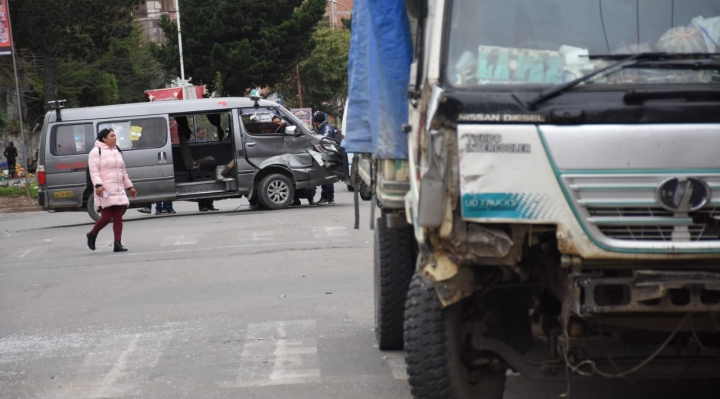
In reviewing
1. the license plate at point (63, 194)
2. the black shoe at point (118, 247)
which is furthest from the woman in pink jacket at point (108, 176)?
the license plate at point (63, 194)

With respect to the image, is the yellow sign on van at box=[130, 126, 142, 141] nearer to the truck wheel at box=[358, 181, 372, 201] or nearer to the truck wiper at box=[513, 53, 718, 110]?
the truck wheel at box=[358, 181, 372, 201]

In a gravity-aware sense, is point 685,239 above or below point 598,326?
above

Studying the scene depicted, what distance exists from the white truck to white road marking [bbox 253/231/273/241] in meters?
10.5

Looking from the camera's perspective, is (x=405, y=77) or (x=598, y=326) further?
(x=405, y=77)

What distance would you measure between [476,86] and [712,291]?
4.11ft

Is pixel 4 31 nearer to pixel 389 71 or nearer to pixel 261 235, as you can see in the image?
pixel 261 235

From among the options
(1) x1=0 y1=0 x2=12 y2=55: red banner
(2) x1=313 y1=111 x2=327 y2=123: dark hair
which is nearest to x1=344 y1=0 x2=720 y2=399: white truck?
(2) x1=313 y1=111 x2=327 y2=123: dark hair

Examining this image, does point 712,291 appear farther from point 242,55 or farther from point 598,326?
point 242,55

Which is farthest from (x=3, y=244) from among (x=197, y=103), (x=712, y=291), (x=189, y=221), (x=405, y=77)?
(x=712, y=291)

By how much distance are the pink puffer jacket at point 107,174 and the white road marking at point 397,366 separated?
8509 millimetres

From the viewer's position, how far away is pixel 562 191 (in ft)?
14.7

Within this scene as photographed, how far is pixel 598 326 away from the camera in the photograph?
4.81m

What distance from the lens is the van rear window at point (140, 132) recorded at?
21359 millimetres

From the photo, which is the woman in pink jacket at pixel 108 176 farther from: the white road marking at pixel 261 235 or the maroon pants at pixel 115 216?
the white road marking at pixel 261 235
